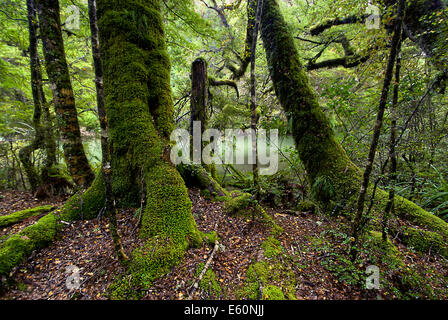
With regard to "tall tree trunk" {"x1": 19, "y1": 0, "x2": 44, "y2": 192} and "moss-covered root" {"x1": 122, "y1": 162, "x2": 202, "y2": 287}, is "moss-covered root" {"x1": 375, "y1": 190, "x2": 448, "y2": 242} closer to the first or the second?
"moss-covered root" {"x1": 122, "y1": 162, "x2": 202, "y2": 287}

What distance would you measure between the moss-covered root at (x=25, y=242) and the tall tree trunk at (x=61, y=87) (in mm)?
1466

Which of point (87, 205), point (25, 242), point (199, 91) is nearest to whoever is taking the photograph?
point (25, 242)

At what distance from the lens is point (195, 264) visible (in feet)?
7.59

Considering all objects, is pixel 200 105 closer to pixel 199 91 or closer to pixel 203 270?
pixel 199 91

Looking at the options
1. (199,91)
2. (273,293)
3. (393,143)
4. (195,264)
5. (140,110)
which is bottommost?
(273,293)

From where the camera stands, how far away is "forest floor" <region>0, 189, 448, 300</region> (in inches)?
78.4

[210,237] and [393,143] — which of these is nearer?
[393,143]

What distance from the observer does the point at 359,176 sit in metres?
3.90

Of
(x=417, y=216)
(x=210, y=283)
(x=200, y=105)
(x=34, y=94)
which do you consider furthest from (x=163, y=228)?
(x=34, y=94)

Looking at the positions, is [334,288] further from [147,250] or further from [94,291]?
[94,291]

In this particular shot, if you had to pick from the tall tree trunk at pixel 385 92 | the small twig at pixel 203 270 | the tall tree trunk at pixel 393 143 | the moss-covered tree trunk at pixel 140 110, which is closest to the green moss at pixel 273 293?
the small twig at pixel 203 270

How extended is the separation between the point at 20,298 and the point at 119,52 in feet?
12.3

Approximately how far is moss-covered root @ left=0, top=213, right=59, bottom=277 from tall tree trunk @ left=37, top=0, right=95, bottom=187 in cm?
147

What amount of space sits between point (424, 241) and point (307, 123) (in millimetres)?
2991
